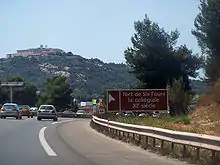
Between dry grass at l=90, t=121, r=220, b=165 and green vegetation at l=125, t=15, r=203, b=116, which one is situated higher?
green vegetation at l=125, t=15, r=203, b=116

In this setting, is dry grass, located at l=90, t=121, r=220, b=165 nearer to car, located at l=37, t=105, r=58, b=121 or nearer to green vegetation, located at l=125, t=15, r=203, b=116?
car, located at l=37, t=105, r=58, b=121

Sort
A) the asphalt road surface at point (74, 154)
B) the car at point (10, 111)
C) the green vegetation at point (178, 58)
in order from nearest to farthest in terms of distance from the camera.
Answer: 1. the asphalt road surface at point (74, 154)
2. the green vegetation at point (178, 58)
3. the car at point (10, 111)

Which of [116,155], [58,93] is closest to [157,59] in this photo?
[116,155]

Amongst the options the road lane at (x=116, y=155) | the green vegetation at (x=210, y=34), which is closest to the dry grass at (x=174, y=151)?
the road lane at (x=116, y=155)

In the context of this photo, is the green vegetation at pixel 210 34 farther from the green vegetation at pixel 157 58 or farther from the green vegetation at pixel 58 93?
the green vegetation at pixel 58 93

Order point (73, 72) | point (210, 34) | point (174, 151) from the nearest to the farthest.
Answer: point (174, 151) < point (210, 34) < point (73, 72)

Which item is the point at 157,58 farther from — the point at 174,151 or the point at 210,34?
the point at 174,151

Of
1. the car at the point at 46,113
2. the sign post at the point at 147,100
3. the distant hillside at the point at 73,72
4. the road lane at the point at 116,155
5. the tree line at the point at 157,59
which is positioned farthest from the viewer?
the distant hillside at the point at 73,72

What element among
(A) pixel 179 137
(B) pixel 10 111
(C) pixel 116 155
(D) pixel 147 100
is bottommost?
(C) pixel 116 155

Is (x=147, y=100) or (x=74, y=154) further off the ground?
(x=147, y=100)

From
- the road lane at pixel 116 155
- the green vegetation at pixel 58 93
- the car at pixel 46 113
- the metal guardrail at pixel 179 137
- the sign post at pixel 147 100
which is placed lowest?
the road lane at pixel 116 155

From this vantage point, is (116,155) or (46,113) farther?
(46,113)

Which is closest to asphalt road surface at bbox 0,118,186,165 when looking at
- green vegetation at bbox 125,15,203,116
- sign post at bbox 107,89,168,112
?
sign post at bbox 107,89,168,112

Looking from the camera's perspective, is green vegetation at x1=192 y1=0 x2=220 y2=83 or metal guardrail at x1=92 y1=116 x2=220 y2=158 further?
green vegetation at x1=192 y1=0 x2=220 y2=83
